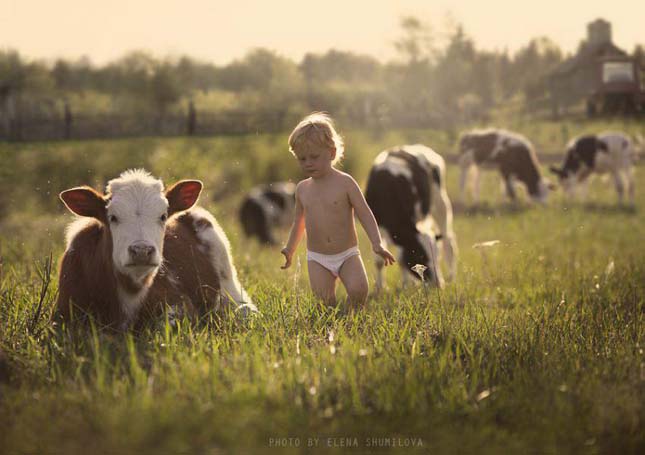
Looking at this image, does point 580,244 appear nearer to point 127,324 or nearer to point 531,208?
point 531,208

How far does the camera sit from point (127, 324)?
4.71 m

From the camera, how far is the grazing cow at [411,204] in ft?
25.3

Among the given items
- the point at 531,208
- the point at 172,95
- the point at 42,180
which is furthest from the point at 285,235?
the point at 172,95

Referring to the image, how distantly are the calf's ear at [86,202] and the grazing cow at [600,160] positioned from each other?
18.6m

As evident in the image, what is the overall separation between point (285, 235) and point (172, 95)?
112ft

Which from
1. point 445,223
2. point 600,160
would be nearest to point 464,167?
point 600,160

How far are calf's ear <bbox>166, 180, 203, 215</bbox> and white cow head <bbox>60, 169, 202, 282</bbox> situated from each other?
0.09 meters

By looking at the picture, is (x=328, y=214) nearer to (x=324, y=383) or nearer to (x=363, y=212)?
(x=363, y=212)

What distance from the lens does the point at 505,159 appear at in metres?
21.1

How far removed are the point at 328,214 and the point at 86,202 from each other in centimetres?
170

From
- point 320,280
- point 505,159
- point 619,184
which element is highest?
point 320,280

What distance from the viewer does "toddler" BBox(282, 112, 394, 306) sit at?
497cm

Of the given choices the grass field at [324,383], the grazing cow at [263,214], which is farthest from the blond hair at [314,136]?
the grazing cow at [263,214]

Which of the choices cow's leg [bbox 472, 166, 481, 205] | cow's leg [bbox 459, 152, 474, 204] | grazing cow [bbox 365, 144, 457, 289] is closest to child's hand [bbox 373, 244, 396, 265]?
grazing cow [bbox 365, 144, 457, 289]
